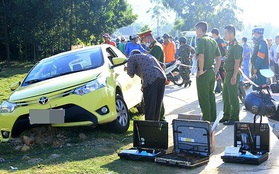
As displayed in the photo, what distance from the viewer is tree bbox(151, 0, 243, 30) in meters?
60.6

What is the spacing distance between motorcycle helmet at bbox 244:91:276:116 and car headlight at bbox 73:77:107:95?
255 centimetres

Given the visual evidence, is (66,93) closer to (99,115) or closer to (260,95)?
(99,115)

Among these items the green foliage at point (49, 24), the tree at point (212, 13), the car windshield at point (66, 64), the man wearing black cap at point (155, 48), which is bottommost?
the car windshield at point (66, 64)

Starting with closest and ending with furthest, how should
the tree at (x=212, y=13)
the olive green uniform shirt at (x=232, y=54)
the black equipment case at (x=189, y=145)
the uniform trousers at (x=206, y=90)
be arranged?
the black equipment case at (x=189, y=145) → the uniform trousers at (x=206, y=90) → the olive green uniform shirt at (x=232, y=54) → the tree at (x=212, y=13)

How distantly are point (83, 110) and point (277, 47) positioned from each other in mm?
9144

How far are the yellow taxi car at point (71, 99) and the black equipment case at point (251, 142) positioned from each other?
2.07m

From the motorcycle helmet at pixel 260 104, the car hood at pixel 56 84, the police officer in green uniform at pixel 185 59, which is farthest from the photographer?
the police officer in green uniform at pixel 185 59

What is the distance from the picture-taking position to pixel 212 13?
200 ft

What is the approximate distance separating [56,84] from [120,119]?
1.27 meters

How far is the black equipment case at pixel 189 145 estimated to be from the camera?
17.7 ft

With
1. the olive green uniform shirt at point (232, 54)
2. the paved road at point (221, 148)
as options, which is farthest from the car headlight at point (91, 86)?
the olive green uniform shirt at point (232, 54)

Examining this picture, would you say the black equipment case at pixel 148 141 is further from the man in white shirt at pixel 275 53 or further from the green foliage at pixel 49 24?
the green foliage at pixel 49 24

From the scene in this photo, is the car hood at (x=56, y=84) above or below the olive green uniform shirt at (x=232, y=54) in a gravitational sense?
below

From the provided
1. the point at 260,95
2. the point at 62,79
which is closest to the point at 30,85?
the point at 62,79
